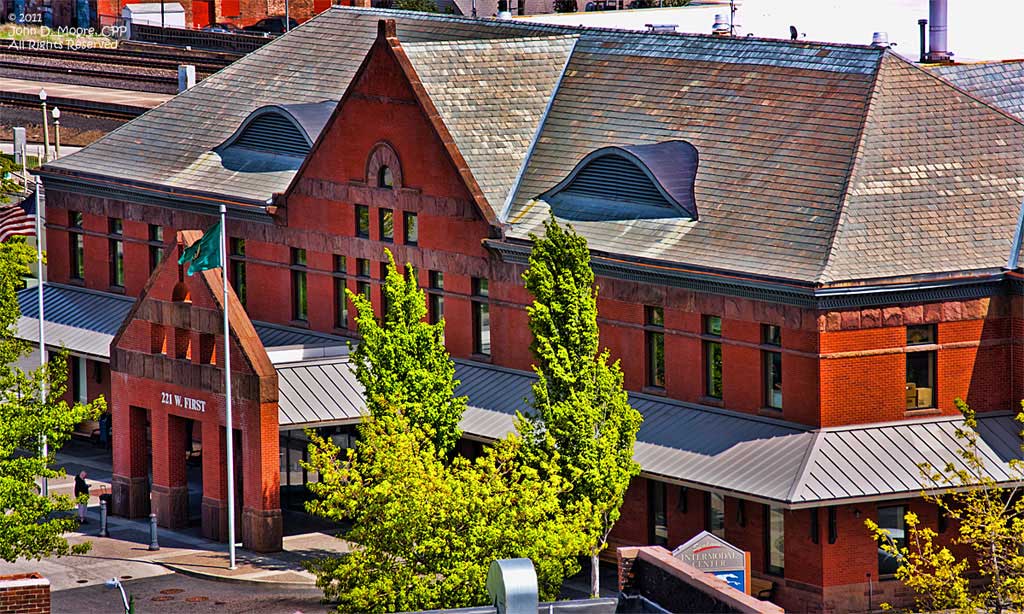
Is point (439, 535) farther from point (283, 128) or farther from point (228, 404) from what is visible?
point (283, 128)

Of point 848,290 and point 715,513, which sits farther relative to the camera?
point 715,513

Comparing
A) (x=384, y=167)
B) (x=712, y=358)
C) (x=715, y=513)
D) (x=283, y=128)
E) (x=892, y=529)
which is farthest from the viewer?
(x=283, y=128)

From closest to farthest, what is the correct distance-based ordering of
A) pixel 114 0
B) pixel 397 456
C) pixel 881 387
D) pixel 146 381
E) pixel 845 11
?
1. pixel 397 456
2. pixel 881 387
3. pixel 146 381
4. pixel 845 11
5. pixel 114 0

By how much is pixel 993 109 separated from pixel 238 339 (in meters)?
20.0

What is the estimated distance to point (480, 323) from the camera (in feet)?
217

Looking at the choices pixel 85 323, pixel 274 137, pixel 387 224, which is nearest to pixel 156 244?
pixel 85 323

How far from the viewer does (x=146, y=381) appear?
65.3 metres

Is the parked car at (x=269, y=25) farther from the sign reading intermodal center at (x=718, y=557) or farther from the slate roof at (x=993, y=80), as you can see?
the sign reading intermodal center at (x=718, y=557)

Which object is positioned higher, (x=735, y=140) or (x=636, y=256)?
(x=735, y=140)

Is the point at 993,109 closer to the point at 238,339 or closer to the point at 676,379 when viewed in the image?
the point at 676,379

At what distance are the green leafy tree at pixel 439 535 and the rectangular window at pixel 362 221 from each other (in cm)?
1912

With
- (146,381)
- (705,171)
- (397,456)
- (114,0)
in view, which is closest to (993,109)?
(705,171)

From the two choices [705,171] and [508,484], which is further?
[705,171]

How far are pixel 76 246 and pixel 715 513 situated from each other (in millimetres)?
30451
